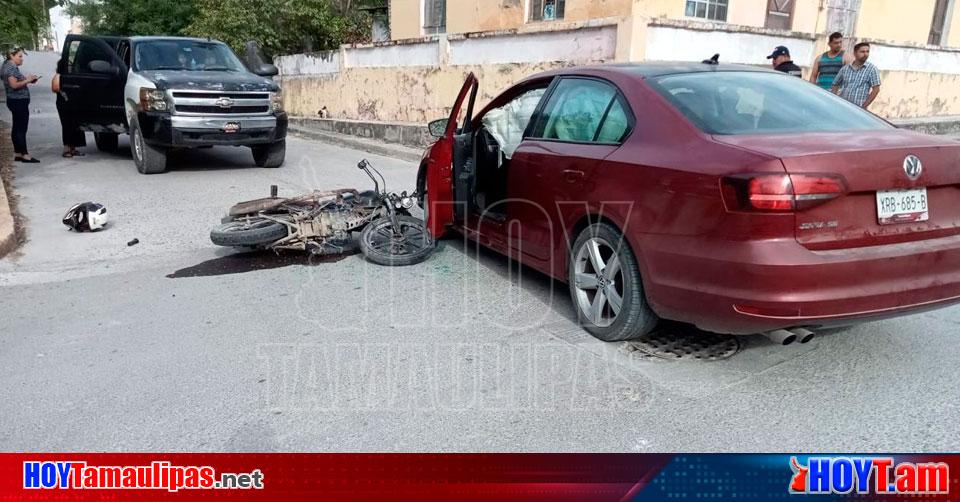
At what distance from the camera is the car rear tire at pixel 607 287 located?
12.2 ft

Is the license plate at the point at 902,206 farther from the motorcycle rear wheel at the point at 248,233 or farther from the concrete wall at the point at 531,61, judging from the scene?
the concrete wall at the point at 531,61

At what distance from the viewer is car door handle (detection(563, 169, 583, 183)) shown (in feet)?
13.3

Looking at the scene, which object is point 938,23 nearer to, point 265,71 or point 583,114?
point 265,71

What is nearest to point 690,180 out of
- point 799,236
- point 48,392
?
point 799,236

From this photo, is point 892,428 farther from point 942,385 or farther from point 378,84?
point 378,84

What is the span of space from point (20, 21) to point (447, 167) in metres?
9.71

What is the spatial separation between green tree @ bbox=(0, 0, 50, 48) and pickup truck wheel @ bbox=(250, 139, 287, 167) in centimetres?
435

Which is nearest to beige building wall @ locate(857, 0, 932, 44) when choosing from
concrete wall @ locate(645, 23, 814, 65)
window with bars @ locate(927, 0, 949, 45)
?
window with bars @ locate(927, 0, 949, 45)

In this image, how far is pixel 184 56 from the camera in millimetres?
10664

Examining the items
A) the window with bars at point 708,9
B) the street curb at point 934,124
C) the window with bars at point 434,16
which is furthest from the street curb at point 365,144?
the street curb at point 934,124

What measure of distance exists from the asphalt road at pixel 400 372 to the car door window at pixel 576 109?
46.2 inches

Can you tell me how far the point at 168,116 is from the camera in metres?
9.45

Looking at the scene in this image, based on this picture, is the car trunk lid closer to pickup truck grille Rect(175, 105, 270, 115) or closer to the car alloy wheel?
the car alloy wheel

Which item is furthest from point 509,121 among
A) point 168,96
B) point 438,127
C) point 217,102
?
point 168,96
